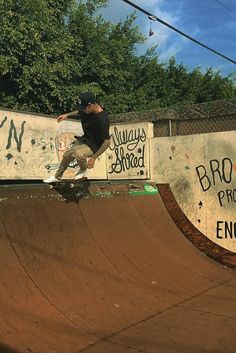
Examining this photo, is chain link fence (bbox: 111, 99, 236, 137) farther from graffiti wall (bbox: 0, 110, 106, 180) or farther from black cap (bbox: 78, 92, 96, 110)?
black cap (bbox: 78, 92, 96, 110)

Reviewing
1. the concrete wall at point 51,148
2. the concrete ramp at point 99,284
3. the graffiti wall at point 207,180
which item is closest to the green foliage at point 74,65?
the concrete wall at point 51,148

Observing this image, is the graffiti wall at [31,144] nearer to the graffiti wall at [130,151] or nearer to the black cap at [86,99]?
the graffiti wall at [130,151]

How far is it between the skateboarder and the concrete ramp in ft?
2.26

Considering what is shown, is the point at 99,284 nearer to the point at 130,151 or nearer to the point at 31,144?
the point at 31,144

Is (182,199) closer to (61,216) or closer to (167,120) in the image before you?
(167,120)

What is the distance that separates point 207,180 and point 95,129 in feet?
11.5

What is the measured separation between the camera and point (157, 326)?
4.36m

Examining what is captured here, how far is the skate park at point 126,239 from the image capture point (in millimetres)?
4023

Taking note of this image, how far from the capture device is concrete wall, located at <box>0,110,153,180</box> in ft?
28.7

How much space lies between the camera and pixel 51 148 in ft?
32.0

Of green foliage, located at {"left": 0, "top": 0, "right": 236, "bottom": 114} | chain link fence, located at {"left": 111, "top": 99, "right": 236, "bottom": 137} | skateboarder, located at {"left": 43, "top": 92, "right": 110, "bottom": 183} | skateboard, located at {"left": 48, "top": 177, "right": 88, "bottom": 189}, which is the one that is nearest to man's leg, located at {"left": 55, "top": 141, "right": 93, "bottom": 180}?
skateboarder, located at {"left": 43, "top": 92, "right": 110, "bottom": 183}

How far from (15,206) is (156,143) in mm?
4977

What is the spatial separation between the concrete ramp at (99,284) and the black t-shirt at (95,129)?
36.4 inches

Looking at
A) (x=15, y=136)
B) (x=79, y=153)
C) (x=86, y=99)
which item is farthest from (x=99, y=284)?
(x=15, y=136)
